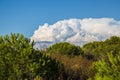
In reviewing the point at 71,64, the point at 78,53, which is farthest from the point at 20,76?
the point at 78,53

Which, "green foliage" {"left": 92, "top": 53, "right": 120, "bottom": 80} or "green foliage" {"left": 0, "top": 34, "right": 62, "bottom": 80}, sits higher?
"green foliage" {"left": 0, "top": 34, "right": 62, "bottom": 80}

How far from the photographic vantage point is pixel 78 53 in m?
42.0

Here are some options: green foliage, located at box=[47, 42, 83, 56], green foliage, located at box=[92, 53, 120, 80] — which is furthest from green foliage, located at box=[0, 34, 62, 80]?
green foliage, located at box=[47, 42, 83, 56]

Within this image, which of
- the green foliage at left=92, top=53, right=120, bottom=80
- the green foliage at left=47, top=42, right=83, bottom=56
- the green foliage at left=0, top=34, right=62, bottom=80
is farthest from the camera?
the green foliage at left=47, top=42, right=83, bottom=56

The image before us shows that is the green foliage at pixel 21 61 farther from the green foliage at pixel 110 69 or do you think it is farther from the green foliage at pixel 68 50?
the green foliage at pixel 68 50

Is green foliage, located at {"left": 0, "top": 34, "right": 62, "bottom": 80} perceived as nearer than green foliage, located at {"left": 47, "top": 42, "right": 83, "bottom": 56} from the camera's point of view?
Yes

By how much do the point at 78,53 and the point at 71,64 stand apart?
14.7 meters

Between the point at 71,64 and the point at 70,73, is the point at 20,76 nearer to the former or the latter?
the point at 70,73

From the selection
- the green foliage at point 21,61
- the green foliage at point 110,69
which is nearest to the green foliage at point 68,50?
the green foliage at point 21,61

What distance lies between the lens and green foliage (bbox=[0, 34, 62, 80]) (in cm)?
2017

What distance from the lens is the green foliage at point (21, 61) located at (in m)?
20.2

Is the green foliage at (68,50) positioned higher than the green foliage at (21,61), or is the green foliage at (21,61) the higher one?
the green foliage at (68,50)

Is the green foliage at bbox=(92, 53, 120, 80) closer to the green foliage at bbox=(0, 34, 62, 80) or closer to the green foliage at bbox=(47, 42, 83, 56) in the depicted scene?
the green foliage at bbox=(0, 34, 62, 80)

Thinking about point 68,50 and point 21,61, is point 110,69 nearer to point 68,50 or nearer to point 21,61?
point 21,61
